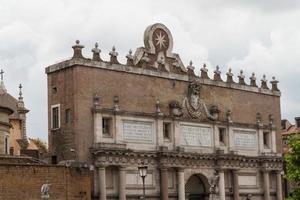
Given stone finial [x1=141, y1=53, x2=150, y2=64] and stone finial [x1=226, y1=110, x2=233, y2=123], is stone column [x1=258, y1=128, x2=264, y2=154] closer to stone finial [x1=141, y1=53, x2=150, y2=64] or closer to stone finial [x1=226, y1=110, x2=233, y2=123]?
stone finial [x1=226, y1=110, x2=233, y2=123]

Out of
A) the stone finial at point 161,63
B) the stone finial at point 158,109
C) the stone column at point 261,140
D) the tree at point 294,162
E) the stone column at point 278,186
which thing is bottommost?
the stone column at point 278,186

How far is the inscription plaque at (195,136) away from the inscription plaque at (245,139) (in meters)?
3.15

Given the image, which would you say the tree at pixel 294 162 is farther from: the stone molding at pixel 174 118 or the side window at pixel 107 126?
the side window at pixel 107 126

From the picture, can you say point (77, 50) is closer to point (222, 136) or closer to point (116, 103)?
point (116, 103)

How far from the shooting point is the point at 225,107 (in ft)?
182

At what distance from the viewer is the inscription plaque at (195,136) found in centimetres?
5100

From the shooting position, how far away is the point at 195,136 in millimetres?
51906

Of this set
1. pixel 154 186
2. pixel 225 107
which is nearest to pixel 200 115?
pixel 225 107

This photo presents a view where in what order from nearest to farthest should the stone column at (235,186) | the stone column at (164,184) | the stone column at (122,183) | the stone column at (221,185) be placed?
the stone column at (122,183), the stone column at (164,184), the stone column at (221,185), the stone column at (235,186)

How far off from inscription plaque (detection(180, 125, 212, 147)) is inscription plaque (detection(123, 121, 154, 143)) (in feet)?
10.5

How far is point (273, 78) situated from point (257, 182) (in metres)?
9.63

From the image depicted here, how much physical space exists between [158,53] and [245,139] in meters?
10.8

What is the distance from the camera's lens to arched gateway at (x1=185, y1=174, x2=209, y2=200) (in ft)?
171

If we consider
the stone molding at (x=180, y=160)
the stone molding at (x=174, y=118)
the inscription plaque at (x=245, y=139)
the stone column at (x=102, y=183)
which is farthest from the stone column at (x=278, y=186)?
the stone column at (x=102, y=183)
